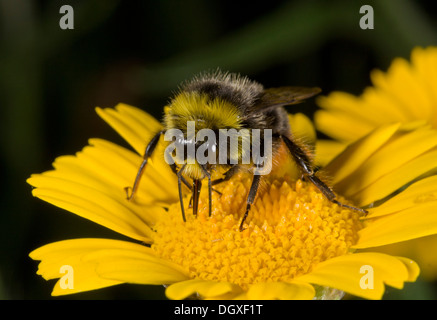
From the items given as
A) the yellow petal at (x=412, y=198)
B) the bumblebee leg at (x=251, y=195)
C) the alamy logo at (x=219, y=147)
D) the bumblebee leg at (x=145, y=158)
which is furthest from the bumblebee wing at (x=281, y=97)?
the yellow petal at (x=412, y=198)

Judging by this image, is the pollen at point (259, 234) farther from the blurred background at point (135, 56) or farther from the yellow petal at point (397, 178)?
the blurred background at point (135, 56)

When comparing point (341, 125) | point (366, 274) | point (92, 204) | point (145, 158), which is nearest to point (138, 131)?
point (145, 158)

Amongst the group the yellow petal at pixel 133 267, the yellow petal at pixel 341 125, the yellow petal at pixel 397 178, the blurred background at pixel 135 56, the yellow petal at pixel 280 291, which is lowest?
the yellow petal at pixel 280 291

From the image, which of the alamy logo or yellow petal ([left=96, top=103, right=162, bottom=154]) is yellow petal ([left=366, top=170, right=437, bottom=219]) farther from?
yellow petal ([left=96, top=103, right=162, bottom=154])

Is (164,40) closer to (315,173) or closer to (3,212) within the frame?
(3,212)

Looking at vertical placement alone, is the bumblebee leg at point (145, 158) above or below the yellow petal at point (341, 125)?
below

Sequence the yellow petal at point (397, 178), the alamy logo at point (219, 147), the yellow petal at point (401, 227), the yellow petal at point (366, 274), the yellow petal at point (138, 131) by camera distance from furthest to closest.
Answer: the yellow petal at point (138, 131)
the yellow petal at point (397, 178)
the alamy logo at point (219, 147)
the yellow petal at point (401, 227)
the yellow petal at point (366, 274)

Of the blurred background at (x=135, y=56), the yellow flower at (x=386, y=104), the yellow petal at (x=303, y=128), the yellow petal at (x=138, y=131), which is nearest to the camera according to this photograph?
the yellow petal at (x=138, y=131)

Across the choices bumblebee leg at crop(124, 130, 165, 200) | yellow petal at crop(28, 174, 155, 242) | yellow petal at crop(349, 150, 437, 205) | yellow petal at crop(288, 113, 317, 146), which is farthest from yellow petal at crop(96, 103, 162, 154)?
yellow petal at crop(349, 150, 437, 205)
